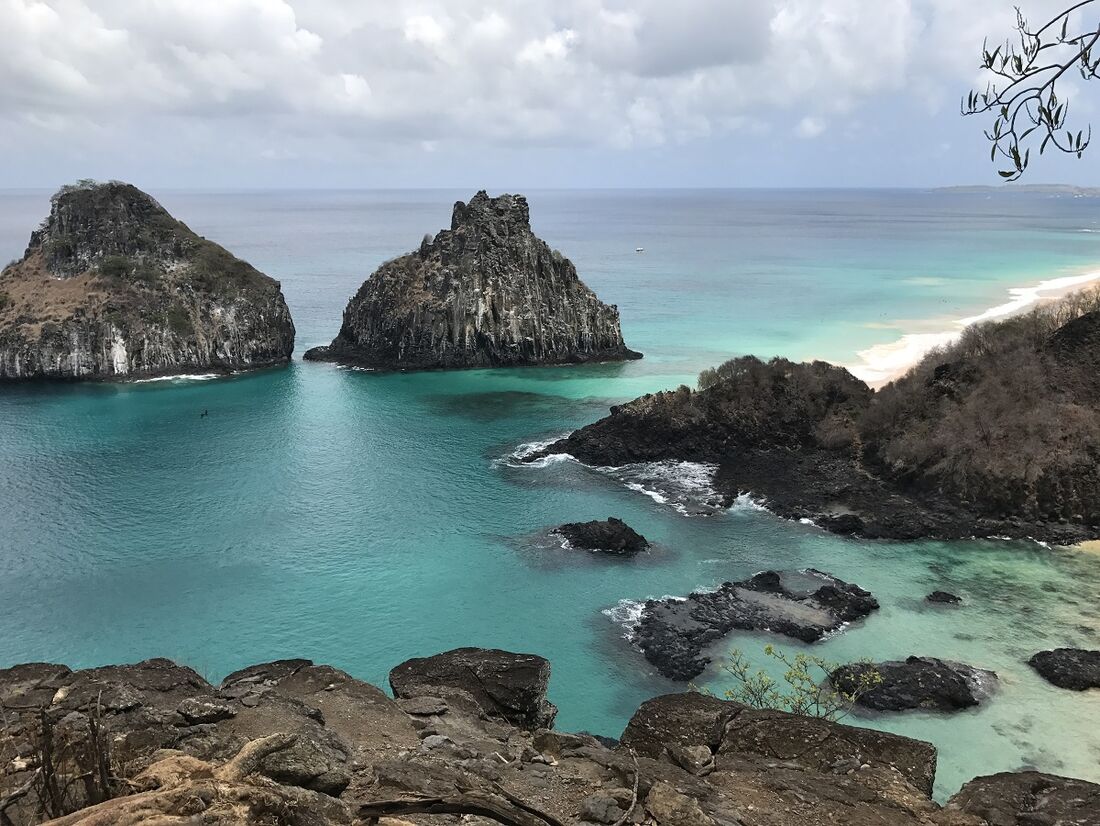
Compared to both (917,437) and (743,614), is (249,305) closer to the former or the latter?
(917,437)

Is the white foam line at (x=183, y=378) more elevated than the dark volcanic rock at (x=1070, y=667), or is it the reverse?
the white foam line at (x=183, y=378)

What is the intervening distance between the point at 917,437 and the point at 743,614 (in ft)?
70.5

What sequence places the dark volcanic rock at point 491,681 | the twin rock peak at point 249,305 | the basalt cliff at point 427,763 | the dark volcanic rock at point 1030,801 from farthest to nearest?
the twin rock peak at point 249,305 → the dark volcanic rock at point 491,681 → the dark volcanic rock at point 1030,801 → the basalt cliff at point 427,763

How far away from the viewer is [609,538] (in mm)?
41719

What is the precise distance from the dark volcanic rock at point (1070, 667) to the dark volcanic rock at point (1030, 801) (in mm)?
19997

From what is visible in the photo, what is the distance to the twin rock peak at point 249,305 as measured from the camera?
8519 centimetres

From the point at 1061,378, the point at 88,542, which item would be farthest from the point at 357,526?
the point at 1061,378

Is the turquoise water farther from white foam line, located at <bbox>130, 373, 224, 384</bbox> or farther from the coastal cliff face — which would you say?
the coastal cliff face

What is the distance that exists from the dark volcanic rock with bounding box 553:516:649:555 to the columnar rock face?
4721 centimetres

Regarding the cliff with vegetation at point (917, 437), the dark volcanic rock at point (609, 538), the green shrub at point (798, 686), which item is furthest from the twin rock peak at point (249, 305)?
the green shrub at point (798, 686)

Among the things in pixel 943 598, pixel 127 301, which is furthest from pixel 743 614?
pixel 127 301

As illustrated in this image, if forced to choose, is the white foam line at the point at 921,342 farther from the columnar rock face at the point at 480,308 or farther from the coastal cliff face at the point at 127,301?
the coastal cliff face at the point at 127,301

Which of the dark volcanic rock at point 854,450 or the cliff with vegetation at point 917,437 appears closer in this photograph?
the dark volcanic rock at point 854,450

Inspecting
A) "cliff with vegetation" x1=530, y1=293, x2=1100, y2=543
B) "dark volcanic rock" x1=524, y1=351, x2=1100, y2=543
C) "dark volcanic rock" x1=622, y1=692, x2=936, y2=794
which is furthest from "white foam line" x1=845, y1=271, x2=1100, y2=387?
"dark volcanic rock" x1=622, y1=692, x2=936, y2=794
